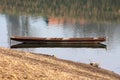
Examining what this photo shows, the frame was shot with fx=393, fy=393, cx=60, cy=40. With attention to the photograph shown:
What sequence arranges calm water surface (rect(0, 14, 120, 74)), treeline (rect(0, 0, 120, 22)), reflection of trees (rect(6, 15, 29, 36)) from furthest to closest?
treeline (rect(0, 0, 120, 22)) < reflection of trees (rect(6, 15, 29, 36)) < calm water surface (rect(0, 14, 120, 74))

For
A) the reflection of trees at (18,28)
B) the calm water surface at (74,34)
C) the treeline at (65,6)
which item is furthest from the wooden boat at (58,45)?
the treeline at (65,6)

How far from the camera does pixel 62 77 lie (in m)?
15.9

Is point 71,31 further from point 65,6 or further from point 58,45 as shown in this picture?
point 65,6

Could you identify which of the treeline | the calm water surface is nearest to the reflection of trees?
the calm water surface

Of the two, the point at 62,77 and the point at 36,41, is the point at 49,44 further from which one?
the point at 62,77

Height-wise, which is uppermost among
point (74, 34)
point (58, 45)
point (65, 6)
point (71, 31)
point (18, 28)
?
point (65, 6)

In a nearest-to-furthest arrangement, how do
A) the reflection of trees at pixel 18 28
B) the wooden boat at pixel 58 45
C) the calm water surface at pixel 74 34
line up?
the calm water surface at pixel 74 34 < the wooden boat at pixel 58 45 < the reflection of trees at pixel 18 28

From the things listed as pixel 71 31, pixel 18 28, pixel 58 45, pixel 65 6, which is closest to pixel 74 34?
pixel 71 31

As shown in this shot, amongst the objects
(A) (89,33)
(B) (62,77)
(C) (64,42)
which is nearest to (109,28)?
(A) (89,33)

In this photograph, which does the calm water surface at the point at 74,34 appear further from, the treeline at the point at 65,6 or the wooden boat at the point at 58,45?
the treeline at the point at 65,6

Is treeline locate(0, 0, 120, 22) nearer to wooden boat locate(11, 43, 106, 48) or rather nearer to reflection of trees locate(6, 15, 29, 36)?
reflection of trees locate(6, 15, 29, 36)

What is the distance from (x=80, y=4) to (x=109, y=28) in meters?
54.9

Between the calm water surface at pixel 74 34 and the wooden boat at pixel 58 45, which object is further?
the wooden boat at pixel 58 45

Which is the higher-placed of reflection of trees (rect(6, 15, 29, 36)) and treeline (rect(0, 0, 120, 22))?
treeline (rect(0, 0, 120, 22))
